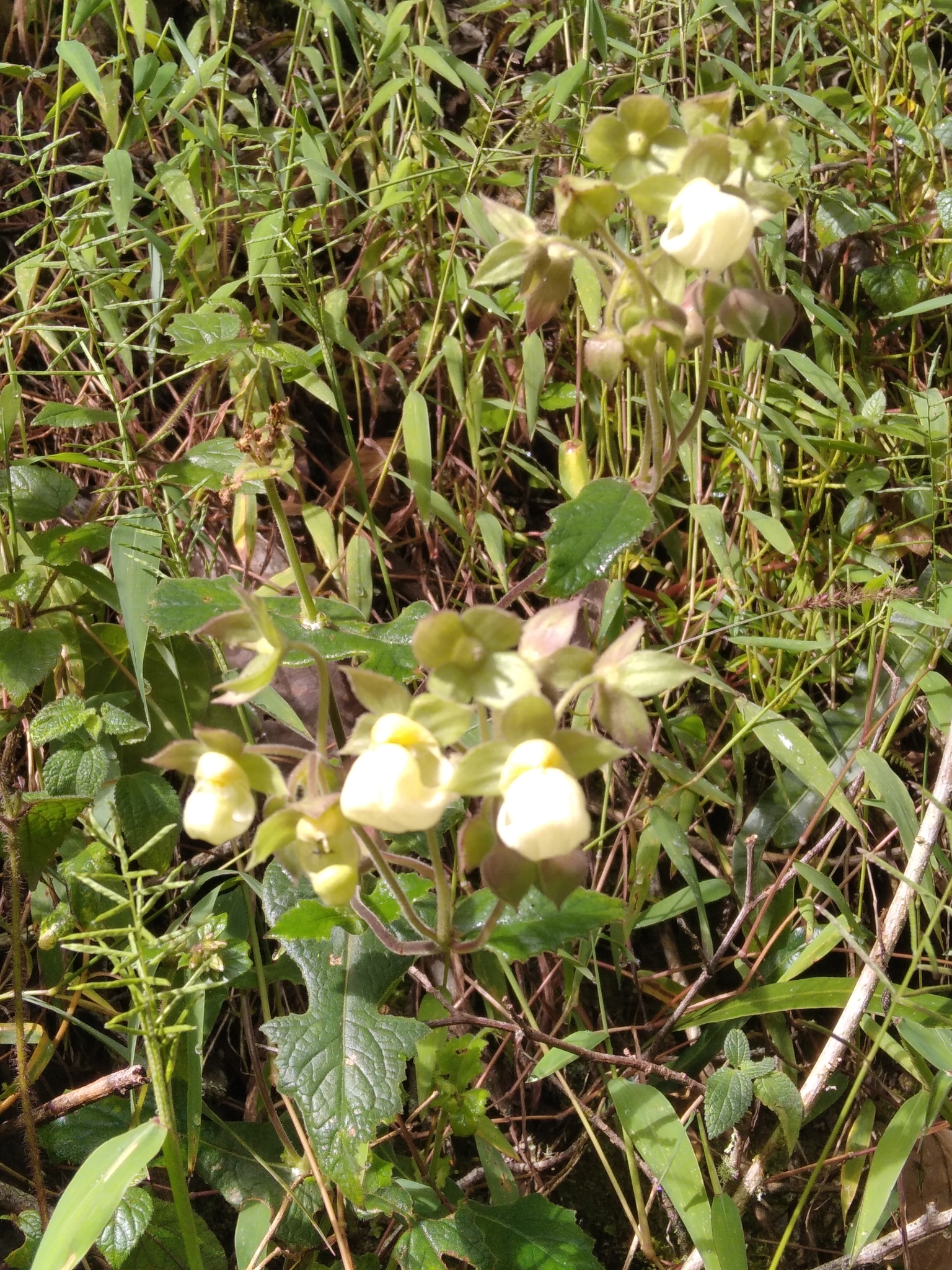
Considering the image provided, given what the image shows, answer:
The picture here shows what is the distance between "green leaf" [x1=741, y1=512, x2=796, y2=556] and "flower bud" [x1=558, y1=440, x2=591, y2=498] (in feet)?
0.74

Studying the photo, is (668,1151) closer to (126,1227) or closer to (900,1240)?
(900,1240)

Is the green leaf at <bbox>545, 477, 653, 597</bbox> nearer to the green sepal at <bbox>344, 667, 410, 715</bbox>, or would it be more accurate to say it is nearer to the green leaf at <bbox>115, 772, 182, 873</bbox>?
the green sepal at <bbox>344, 667, 410, 715</bbox>

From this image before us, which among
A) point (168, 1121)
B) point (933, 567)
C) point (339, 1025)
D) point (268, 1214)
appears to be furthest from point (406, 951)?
point (933, 567)

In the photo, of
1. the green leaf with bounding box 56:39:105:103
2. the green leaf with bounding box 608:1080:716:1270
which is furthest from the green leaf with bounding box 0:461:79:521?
the green leaf with bounding box 608:1080:716:1270

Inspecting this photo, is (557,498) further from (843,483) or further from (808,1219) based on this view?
(808,1219)

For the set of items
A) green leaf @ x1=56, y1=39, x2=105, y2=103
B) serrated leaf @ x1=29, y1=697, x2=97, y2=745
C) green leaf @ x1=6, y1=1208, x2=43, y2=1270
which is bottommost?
green leaf @ x1=6, y1=1208, x2=43, y2=1270

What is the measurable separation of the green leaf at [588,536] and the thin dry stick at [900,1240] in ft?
2.42

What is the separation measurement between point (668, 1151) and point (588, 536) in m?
0.63

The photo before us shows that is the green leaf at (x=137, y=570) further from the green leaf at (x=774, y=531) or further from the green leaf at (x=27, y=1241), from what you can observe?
the green leaf at (x=774, y=531)

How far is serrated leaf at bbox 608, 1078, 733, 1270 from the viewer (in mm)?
1011

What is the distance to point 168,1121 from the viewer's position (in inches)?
33.2

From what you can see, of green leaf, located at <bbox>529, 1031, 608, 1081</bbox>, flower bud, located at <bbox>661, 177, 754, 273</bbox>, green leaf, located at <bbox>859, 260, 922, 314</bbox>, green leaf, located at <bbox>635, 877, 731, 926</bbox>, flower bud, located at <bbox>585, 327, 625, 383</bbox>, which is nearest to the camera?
flower bud, located at <bbox>661, 177, 754, 273</bbox>

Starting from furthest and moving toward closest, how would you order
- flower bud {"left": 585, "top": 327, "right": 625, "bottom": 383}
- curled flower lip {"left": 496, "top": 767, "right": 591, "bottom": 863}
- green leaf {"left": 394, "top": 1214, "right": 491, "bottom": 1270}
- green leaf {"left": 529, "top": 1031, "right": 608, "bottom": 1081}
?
1. green leaf {"left": 529, "top": 1031, "right": 608, "bottom": 1081}
2. green leaf {"left": 394, "top": 1214, "right": 491, "bottom": 1270}
3. flower bud {"left": 585, "top": 327, "right": 625, "bottom": 383}
4. curled flower lip {"left": 496, "top": 767, "right": 591, "bottom": 863}

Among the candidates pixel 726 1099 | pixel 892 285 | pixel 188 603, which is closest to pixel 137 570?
pixel 188 603
